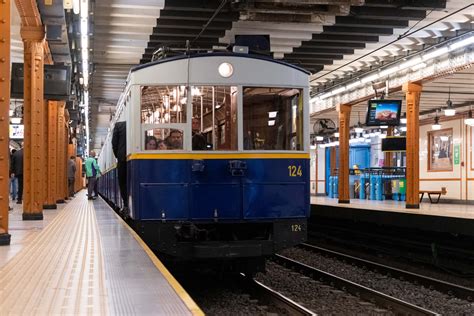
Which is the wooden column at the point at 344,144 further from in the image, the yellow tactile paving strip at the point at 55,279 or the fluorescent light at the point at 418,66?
the yellow tactile paving strip at the point at 55,279

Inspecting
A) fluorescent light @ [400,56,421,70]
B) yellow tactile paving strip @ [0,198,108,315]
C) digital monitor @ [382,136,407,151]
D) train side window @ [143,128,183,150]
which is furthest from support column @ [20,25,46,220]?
digital monitor @ [382,136,407,151]

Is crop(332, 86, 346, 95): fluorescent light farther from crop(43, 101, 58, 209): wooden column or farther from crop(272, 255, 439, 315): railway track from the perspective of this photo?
crop(272, 255, 439, 315): railway track

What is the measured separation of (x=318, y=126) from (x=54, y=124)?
1452 cm

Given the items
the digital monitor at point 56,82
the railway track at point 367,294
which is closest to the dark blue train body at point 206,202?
the railway track at point 367,294

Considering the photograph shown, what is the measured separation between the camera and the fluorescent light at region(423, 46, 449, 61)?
13758mm

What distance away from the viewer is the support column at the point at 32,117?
10.5 meters

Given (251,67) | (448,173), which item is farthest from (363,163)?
(251,67)

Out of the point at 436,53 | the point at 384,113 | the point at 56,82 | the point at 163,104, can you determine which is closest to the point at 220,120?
the point at 163,104

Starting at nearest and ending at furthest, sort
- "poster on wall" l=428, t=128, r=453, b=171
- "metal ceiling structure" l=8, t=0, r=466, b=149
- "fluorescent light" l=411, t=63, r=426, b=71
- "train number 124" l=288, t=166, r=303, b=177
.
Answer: "train number 124" l=288, t=166, r=303, b=177 → "metal ceiling structure" l=8, t=0, r=466, b=149 → "fluorescent light" l=411, t=63, r=426, b=71 → "poster on wall" l=428, t=128, r=453, b=171

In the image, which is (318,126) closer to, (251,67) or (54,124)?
(54,124)

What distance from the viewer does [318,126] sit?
27.7 metres

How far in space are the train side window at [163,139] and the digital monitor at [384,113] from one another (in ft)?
35.7

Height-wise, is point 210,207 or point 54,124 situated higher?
point 54,124

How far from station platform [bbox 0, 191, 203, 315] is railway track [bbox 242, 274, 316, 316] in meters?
1.84
